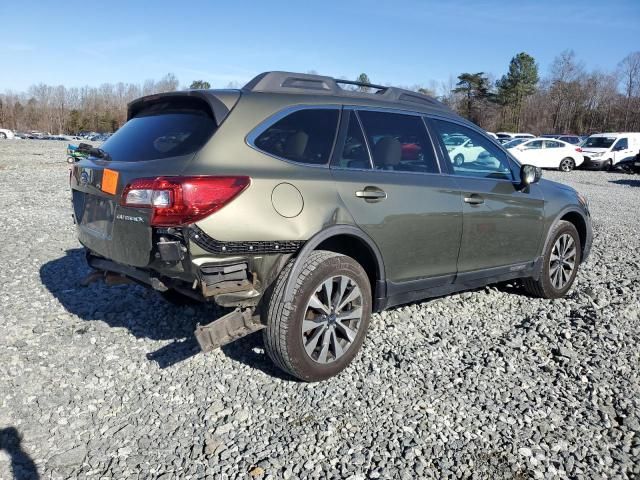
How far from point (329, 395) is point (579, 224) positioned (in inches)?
143

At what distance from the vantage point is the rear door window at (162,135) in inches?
122

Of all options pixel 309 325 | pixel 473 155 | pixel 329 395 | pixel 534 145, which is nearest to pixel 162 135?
pixel 309 325

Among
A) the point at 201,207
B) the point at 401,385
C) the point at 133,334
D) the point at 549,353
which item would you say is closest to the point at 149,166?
the point at 201,207

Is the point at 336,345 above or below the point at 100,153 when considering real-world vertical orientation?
below

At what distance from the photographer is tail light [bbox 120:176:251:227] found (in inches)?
111

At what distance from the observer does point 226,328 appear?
2.99 metres

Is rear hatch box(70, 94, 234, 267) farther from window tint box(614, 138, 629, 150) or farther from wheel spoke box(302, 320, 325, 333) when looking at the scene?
window tint box(614, 138, 629, 150)

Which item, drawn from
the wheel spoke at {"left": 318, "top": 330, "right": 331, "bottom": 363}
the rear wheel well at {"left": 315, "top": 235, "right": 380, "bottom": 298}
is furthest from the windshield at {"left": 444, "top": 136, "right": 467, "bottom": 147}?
the wheel spoke at {"left": 318, "top": 330, "right": 331, "bottom": 363}

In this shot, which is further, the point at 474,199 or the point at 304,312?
the point at 474,199

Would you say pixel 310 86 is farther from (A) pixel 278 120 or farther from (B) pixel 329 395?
(B) pixel 329 395

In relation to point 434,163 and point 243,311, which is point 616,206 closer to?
point 434,163

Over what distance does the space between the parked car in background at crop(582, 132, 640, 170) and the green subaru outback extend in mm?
24771

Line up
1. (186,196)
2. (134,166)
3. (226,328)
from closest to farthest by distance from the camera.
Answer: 1. (186,196)
2. (226,328)
3. (134,166)

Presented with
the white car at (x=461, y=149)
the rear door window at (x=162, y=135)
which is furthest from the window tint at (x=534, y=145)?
the rear door window at (x=162, y=135)
